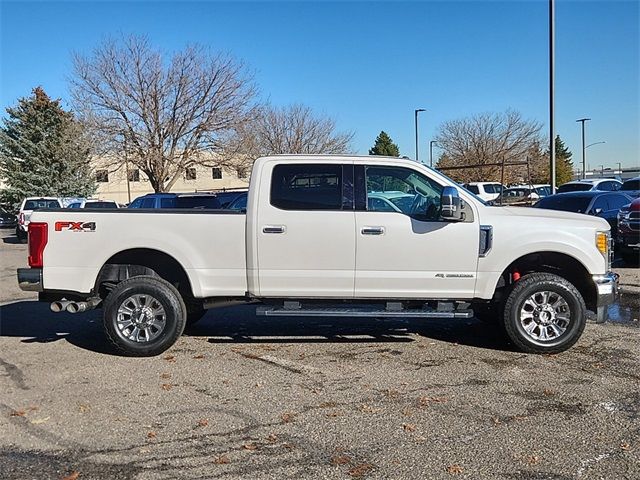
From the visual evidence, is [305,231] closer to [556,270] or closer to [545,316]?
[545,316]

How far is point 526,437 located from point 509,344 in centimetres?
249

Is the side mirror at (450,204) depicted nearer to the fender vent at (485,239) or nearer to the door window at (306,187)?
the fender vent at (485,239)

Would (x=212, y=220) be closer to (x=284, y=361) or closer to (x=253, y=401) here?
(x=284, y=361)

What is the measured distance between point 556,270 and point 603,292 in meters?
0.56

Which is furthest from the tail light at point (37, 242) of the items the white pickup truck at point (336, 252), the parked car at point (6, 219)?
the parked car at point (6, 219)

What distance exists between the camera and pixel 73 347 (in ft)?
23.3

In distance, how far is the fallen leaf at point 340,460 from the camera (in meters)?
4.02

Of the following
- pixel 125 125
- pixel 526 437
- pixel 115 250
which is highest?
pixel 125 125

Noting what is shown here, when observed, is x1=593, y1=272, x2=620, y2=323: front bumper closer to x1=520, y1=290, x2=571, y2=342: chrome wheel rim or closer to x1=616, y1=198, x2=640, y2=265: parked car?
x1=520, y1=290, x2=571, y2=342: chrome wheel rim

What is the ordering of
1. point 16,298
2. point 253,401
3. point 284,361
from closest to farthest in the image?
1. point 253,401
2. point 284,361
3. point 16,298

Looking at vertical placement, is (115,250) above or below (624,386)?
above

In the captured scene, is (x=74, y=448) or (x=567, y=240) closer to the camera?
(x=74, y=448)

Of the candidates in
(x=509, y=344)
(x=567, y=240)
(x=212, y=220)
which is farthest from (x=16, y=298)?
(x=567, y=240)

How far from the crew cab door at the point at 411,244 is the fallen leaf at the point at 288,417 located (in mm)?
1973
